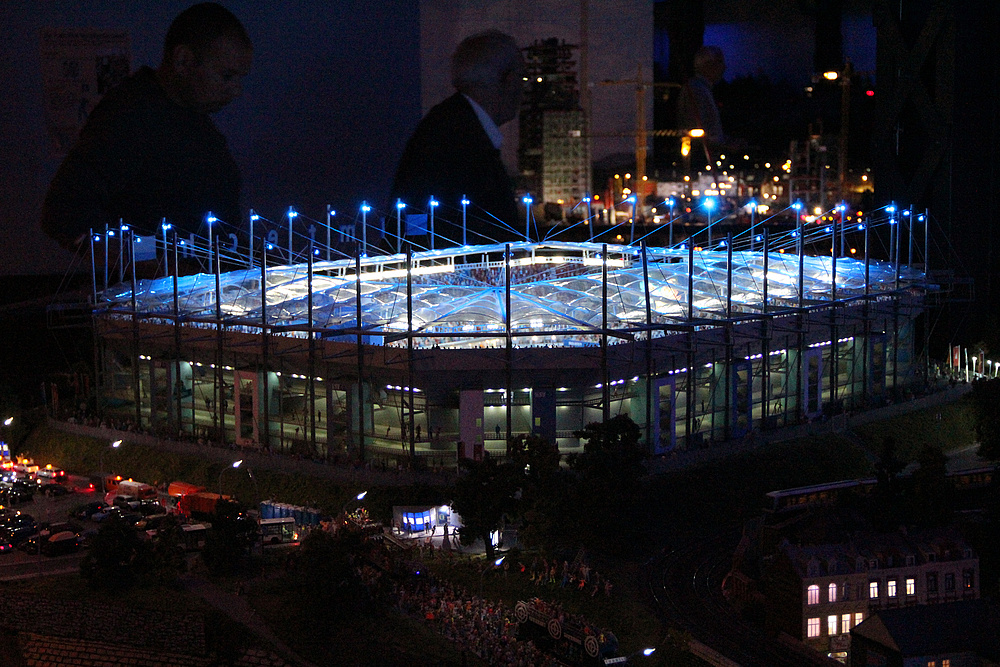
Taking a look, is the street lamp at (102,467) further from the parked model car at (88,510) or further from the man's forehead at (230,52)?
the man's forehead at (230,52)

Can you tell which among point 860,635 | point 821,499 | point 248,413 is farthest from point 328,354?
point 860,635

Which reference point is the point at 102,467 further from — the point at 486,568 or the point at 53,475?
the point at 486,568

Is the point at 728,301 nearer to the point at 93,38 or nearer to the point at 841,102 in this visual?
the point at 93,38

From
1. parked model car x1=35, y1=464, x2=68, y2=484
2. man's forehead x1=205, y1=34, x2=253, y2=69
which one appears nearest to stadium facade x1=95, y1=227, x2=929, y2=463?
parked model car x1=35, y1=464, x2=68, y2=484

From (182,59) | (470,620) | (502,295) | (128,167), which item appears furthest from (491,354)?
(182,59)

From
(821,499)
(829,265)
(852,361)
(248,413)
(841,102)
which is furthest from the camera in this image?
(841,102)

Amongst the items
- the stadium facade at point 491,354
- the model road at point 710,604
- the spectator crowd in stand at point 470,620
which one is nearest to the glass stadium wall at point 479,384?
the stadium facade at point 491,354

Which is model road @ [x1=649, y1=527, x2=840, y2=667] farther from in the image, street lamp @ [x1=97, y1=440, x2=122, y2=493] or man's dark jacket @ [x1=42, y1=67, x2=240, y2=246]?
man's dark jacket @ [x1=42, y1=67, x2=240, y2=246]
